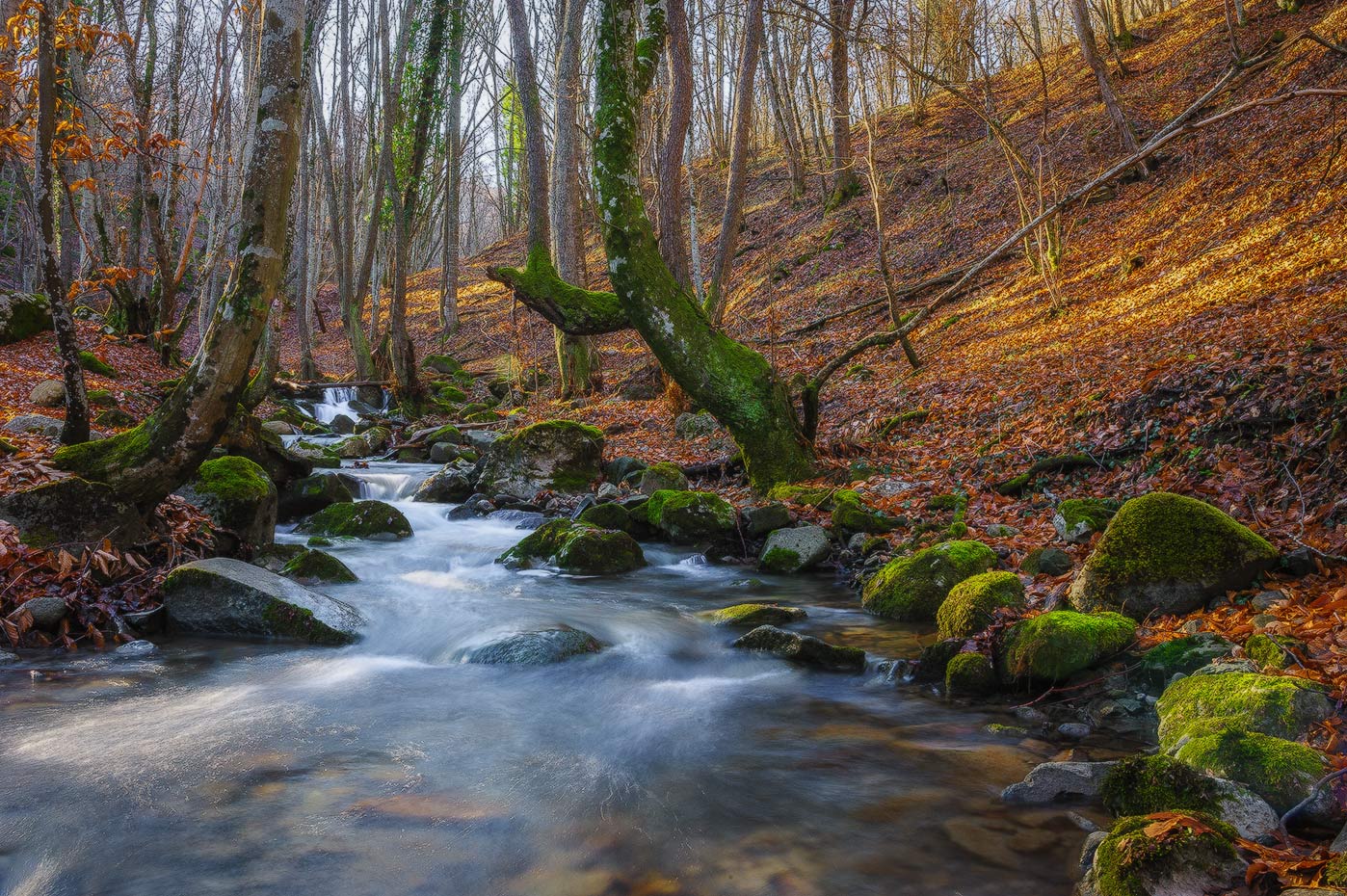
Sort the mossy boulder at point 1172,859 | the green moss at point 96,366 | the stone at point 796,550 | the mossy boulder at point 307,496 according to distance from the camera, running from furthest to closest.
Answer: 1. the green moss at point 96,366
2. the mossy boulder at point 307,496
3. the stone at point 796,550
4. the mossy boulder at point 1172,859

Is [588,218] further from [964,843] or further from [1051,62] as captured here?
[964,843]

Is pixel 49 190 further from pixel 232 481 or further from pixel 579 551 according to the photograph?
pixel 579 551

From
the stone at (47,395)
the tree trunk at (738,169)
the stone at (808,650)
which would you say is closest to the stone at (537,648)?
the stone at (808,650)

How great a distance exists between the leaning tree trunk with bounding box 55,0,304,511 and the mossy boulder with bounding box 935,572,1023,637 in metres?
5.92

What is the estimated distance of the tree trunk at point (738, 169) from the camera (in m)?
12.8

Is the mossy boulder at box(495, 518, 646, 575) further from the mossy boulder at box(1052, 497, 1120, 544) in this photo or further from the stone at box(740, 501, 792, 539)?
the mossy boulder at box(1052, 497, 1120, 544)

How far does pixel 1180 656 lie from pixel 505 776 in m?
3.86

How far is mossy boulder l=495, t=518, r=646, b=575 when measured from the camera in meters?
8.75

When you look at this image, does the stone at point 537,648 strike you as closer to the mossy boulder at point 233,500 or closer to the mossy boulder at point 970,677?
the mossy boulder at point 970,677

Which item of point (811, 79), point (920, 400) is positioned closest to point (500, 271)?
point (920, 400)

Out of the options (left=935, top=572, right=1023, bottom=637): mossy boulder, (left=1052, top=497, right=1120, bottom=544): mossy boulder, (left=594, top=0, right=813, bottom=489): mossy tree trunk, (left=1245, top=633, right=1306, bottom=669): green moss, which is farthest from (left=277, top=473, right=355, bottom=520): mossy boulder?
(left=1245, top=633, right=1306, bottom=669): green moss

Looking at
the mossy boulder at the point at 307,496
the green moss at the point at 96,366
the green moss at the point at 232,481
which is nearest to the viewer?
the green moss at the point at 232,481

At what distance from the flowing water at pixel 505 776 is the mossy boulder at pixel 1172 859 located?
0.44 metres

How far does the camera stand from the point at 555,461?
11773mm
